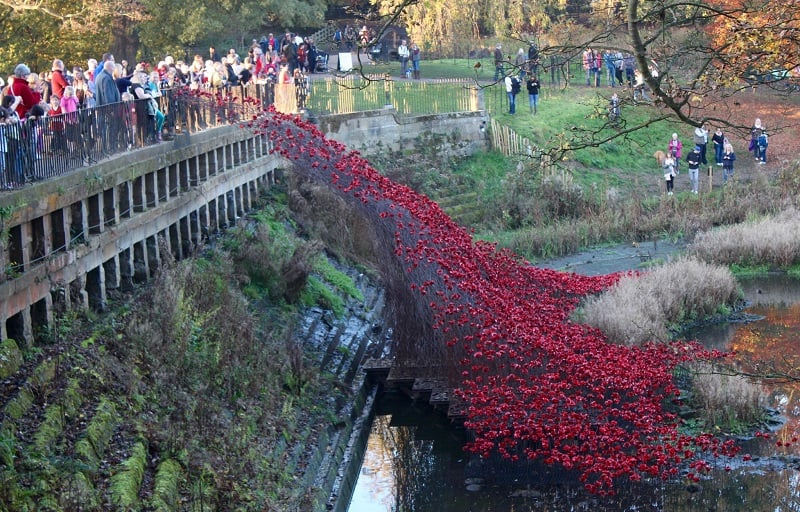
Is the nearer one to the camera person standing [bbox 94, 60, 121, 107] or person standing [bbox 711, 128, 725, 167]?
person standing [bbox 94, 60, 121, 107]

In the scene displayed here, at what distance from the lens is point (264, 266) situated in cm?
2314

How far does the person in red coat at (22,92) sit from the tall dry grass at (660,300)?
37.8 feet

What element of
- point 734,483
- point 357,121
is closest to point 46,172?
point 734,483

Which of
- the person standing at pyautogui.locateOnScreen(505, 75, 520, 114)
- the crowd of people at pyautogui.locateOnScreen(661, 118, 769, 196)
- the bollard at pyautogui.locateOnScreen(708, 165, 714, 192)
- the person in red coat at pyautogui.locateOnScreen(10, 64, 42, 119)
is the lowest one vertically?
the bollard at pyautogui.locateOnScreen(708, 165, 714, 192)

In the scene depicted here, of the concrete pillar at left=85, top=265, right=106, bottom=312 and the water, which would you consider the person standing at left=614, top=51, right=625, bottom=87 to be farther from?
the concrete pillar at left=85, top=265, right=106, bottom=312

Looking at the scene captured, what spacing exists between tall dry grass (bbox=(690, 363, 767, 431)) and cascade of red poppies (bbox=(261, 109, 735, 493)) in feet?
1.84

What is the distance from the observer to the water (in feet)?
53.3

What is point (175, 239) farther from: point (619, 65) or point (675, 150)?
point (675, 150)

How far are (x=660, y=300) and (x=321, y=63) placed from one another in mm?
23091

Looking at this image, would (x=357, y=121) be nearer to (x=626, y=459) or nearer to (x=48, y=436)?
(x=626, y=459)

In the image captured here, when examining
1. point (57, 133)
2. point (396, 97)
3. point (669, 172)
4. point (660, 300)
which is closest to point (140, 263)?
point (57, 133)

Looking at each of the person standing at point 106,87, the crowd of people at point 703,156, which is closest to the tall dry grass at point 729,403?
the person standing at point 106,87

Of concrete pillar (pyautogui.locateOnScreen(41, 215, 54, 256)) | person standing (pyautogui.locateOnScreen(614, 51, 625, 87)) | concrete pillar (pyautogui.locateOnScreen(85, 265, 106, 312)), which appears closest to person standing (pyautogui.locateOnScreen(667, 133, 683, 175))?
person standing (pyautogui.locateOnScreen(614, 51, 625, 87))

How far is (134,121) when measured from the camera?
787 inches
